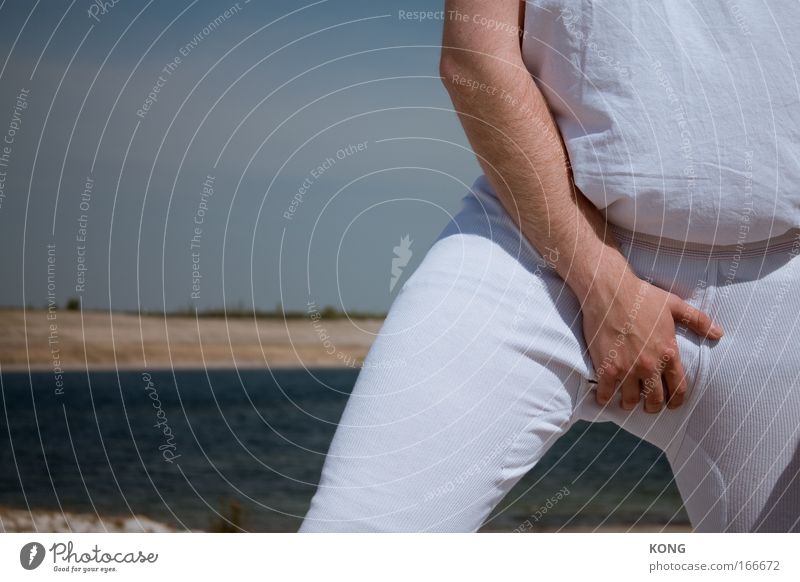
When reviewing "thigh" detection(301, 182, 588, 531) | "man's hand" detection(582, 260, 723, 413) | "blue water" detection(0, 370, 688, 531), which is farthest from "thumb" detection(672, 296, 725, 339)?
"blue water" detection(0, 370, 688, 531)

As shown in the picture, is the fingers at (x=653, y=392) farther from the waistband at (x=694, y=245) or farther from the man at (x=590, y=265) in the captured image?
the waistband at (x=694, y=245)

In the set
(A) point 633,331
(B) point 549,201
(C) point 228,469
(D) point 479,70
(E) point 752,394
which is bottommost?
(C) point 228,469

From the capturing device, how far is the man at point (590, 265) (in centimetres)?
86

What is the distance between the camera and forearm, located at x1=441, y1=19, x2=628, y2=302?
872mm

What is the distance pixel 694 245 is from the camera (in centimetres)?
95

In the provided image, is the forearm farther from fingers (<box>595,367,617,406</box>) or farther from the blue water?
the blue water

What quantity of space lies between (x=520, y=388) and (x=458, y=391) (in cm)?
7

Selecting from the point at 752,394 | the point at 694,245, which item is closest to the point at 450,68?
the point at 694,245

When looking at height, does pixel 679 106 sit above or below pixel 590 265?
above

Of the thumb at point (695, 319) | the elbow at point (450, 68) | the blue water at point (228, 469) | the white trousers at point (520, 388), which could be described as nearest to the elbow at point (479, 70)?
the elbow at point (450, 68)

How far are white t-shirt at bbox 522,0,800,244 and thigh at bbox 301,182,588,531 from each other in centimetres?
13

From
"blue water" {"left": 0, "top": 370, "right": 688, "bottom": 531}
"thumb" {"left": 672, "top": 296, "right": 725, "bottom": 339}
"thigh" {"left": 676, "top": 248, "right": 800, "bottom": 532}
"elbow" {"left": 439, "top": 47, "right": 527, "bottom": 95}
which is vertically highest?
"elbow" {"left": 439, "top": 47, "right": 527, "bottom": 95}

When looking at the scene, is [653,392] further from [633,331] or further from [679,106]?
[679,106]
